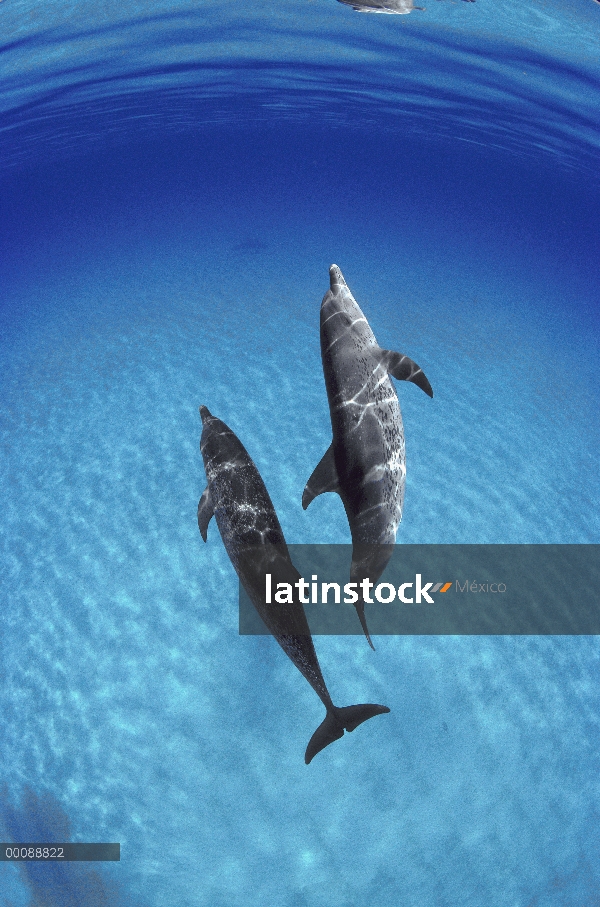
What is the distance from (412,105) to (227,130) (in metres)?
12.3

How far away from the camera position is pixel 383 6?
14.1m

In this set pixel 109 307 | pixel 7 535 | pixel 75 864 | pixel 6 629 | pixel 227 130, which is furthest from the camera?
pixel 227 130

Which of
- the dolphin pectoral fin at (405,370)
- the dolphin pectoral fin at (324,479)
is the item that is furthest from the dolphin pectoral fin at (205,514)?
the dolphin pectoral fin at (405,370)

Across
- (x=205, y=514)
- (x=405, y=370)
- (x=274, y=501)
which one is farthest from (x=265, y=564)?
(x=274, y=501)

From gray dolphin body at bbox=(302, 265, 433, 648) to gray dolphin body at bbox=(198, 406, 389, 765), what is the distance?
2.07 feet

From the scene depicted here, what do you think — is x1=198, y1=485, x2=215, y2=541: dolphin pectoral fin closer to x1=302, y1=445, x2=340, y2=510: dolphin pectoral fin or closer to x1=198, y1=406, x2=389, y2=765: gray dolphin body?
x1=198, y1=406, x2=389, y2=765: gray dolphin body

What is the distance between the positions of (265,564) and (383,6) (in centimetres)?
1772

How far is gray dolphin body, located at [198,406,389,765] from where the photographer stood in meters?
4.10

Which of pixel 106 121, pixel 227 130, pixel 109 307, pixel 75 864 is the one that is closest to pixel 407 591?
pixel 75 864

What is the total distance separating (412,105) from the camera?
813 inches

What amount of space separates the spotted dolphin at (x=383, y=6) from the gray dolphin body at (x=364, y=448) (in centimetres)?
1553

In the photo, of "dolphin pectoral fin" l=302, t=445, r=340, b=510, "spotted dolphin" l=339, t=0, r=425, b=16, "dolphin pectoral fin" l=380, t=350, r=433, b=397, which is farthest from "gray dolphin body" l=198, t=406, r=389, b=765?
"spotted dolphin" l=339, t=0, r=425, b=16

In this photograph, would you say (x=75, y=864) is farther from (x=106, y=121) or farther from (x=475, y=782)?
(x=106, y=121)

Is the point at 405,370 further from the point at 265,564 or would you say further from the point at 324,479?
the point at 265,564
